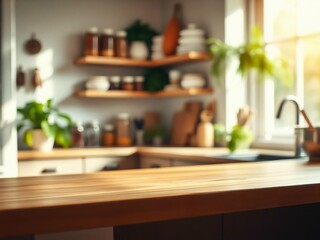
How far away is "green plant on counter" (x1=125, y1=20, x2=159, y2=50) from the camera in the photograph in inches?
172

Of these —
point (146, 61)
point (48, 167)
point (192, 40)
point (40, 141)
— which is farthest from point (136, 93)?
point (48, 167)

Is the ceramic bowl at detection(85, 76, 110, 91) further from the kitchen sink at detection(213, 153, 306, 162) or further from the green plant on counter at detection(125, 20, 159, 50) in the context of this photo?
the kitchen sink at detection(213, 153, 306, 162)

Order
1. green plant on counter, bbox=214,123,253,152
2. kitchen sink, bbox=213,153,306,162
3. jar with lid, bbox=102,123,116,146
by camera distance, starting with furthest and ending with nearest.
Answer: jar with lid, bbox=102,123,116,146 → green plant on counter, bbox=214,123,253,152 → kitchen sink, bbox=213,153,306,162

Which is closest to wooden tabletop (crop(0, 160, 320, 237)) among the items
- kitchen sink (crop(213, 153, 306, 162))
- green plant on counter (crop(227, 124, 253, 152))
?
kitchen sink (crop(213, 153, 306, 162))

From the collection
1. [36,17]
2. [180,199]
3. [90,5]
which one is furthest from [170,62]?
[180,199]

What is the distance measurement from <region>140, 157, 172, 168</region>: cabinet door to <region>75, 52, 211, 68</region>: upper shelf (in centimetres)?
84

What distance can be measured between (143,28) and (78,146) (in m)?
1.23

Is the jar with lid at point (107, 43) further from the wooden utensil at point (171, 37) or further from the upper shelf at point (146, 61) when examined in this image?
the wooden utensil at point (171, 37)

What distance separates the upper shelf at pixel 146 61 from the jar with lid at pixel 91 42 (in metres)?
0.09

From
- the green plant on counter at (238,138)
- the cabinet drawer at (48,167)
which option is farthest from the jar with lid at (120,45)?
the green plant on counter at (238,138)

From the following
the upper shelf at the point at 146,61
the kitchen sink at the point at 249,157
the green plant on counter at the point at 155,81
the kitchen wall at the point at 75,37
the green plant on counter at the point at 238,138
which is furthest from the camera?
the green plant on counter at the point at 155,81

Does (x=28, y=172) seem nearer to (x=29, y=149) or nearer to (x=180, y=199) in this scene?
(x=29, y=149)

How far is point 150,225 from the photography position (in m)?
1.54

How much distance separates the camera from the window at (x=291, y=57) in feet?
11.0
